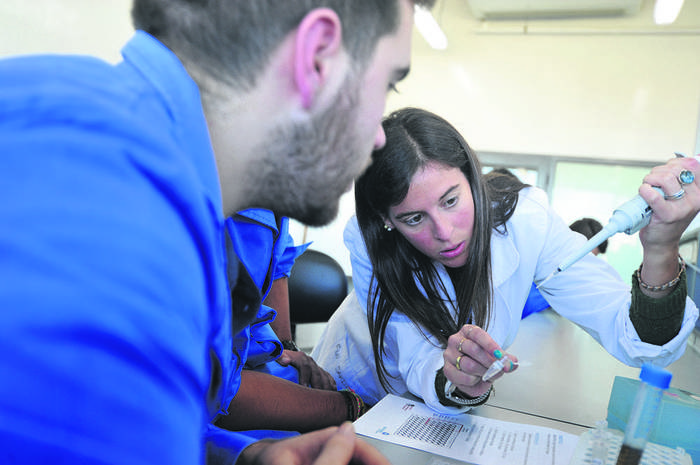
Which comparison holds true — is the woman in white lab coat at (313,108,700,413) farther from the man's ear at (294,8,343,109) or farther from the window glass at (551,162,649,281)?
the window glass at (551,162,649,281)

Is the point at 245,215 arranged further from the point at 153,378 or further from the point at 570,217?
the point at 570,217

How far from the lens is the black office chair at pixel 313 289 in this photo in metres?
2.23

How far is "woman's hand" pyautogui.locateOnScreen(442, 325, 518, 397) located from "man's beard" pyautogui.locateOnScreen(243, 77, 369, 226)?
0.39 m

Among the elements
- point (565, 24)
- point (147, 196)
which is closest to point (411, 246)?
point (147, 196)

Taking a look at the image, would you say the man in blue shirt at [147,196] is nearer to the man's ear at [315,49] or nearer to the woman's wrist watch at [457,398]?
the man's ear at [315,49]

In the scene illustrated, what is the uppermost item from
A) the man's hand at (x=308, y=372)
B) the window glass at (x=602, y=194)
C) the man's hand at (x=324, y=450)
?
the window glass at (x=602, y=194)

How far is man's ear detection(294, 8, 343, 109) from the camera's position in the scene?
525 millimetres

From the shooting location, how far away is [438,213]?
1.24m

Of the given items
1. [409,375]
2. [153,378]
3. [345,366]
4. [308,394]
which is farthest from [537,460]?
[345,366]

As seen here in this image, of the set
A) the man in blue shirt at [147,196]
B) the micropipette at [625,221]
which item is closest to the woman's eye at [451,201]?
the micropipette at [625,221]

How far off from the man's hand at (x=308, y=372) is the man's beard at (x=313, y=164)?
0.83m

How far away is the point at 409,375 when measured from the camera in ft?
3.76

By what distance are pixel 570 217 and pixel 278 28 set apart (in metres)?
5.37

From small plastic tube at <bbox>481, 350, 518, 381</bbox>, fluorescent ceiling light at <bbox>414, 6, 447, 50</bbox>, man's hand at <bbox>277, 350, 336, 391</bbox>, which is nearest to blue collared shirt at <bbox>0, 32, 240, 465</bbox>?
small plastic tube at <bbox>481, 350, 518, 381</bbox>
